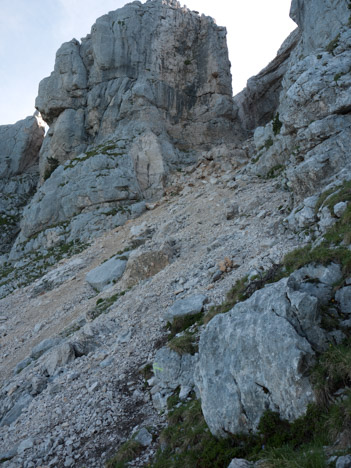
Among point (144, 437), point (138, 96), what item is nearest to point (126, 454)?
point (144, 437)

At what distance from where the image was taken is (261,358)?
658 cm

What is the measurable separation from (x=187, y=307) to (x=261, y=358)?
6266 millimetres

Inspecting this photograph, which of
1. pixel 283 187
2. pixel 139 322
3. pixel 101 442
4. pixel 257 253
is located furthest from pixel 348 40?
pixel 101 442

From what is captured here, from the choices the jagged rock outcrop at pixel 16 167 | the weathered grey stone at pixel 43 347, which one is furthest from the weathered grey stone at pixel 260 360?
the jagged rock outcrop at pixel 16 167

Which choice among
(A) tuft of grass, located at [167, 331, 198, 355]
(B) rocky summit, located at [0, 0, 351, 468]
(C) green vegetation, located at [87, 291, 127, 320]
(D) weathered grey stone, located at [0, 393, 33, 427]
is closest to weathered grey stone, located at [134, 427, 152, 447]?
(B) rocky summit, located at [0, 0, 351, 468]

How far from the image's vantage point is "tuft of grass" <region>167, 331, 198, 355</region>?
33.4 ft

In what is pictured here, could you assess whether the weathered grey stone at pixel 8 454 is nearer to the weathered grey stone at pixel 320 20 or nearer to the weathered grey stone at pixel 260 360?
the weathered grey stone at pixel 260 360

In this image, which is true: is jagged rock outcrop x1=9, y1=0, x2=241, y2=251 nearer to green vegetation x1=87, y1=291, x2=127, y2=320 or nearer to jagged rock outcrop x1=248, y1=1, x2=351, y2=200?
jagged rock outcrop x1=248, y1=1, x2=351, y2=200

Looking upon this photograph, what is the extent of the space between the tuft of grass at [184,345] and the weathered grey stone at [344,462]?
5.96 meters

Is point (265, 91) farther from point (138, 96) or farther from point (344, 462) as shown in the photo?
point (344, 462)

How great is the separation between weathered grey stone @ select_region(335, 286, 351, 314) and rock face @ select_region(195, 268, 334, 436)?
18.5 inches

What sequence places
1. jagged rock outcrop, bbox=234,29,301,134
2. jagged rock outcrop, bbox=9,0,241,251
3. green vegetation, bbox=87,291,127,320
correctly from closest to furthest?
green vegetation, bbox=87,291,127,320 < jagged rock outcrop, bbox=9,0,241,251 < jagged rock outcrop, bbox=234,29,301,134

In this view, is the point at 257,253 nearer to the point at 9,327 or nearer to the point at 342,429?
the point at 342,429

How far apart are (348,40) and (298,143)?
831 cm
